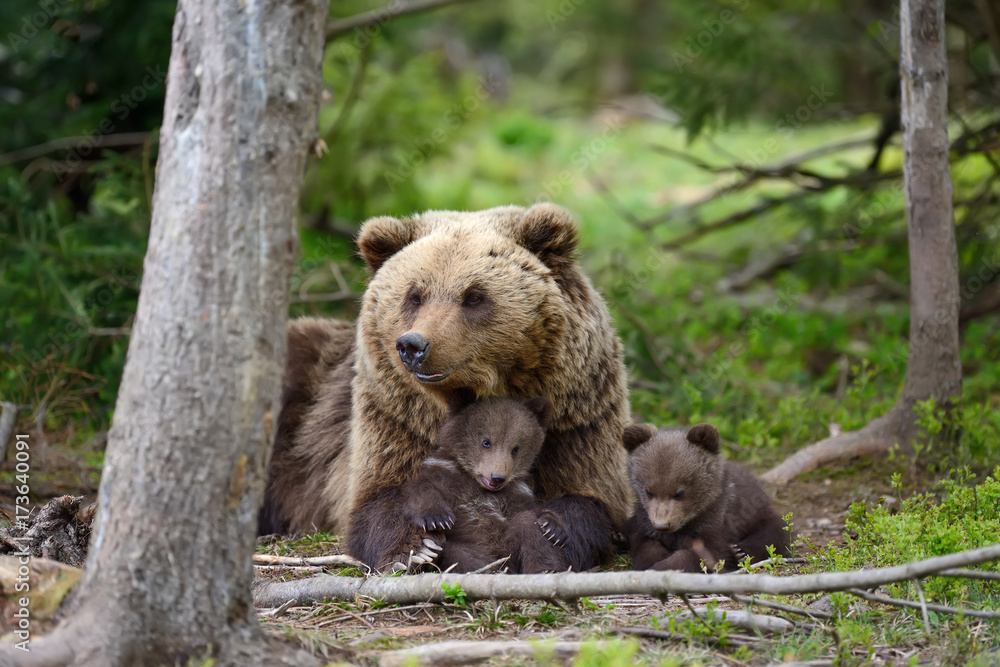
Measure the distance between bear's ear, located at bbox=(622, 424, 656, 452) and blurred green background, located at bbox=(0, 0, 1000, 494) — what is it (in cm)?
210

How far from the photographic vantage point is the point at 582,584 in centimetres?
370

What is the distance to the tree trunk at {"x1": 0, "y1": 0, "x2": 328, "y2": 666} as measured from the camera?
312cm

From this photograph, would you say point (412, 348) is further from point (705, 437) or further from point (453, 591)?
point (705, 437)

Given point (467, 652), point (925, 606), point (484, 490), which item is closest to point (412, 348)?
point (484, 490)

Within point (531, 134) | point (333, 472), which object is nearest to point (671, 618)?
point (333, 472)

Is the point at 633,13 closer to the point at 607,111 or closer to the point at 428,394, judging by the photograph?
the point at 607,111

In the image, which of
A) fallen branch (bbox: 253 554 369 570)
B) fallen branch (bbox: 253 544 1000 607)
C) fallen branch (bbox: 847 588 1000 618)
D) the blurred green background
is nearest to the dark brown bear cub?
fallen branch (bbox: 253 544 1000 607)

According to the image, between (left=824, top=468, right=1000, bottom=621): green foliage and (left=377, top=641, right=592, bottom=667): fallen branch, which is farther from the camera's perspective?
(left=824, top=468, right=1000, bottom=621): green foliage

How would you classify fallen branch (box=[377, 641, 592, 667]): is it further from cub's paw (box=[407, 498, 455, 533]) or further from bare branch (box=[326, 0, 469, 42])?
bare branch (box=[326, 0, 469, 42])

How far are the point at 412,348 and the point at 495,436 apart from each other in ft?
2.00

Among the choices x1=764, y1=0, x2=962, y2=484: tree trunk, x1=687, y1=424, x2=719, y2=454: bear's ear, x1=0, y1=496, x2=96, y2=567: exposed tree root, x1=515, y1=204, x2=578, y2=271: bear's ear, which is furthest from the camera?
x1=764, y1=0, x2=962, y2=484: tree trunk

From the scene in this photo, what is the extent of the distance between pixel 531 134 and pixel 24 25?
500 inches

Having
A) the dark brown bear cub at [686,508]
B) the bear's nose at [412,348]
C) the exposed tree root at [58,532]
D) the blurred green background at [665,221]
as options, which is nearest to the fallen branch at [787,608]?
the dark brown bear cub at [686,508]

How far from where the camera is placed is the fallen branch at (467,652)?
3434 millimetres
